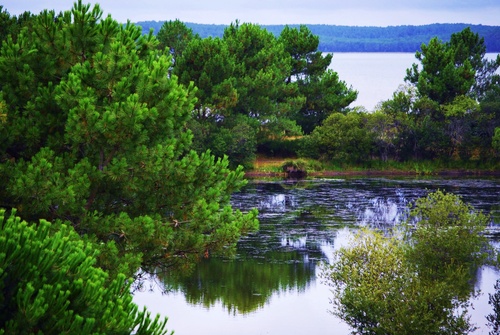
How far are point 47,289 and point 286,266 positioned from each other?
3503 centimetres

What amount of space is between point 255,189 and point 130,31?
168ft

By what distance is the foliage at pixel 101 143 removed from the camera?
80.8 ft

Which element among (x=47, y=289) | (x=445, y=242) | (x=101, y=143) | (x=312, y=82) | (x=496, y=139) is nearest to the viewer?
(x=47, y=289)

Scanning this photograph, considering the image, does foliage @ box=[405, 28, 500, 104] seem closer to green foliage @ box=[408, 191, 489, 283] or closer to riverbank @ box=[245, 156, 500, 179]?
riverbank @ box=[245, 156, 500, 179]

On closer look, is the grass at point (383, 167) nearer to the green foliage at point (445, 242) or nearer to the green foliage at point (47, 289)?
the green foliage at point (445, 242)

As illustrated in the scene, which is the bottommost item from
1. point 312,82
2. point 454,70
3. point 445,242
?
point 445,242

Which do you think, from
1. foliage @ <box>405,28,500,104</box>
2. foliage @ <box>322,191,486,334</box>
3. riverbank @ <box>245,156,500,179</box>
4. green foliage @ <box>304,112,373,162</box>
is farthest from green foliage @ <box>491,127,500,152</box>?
foliage @ <box>322,191,486,334</box>

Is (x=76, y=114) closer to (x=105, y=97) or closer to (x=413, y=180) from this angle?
(x=105, y=97)

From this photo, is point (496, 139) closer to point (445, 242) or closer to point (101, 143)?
point (445, 242)

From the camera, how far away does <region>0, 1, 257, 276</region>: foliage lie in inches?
969

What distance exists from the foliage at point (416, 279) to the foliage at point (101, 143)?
234 inches

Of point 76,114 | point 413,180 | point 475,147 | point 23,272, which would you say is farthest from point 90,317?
point 475,147

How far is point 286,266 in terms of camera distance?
4769cm

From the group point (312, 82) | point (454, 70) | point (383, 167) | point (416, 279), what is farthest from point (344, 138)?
point (416, 279)
